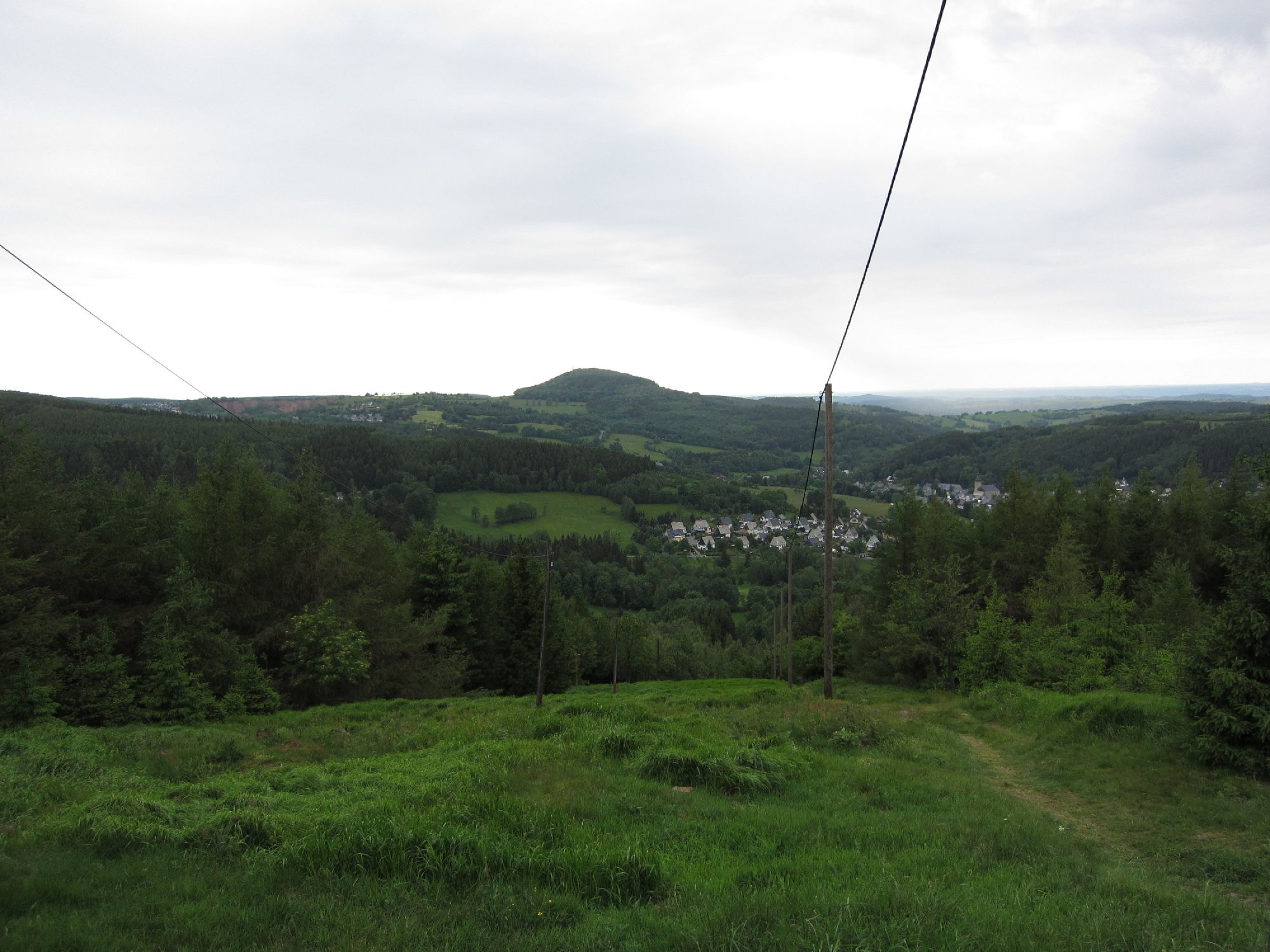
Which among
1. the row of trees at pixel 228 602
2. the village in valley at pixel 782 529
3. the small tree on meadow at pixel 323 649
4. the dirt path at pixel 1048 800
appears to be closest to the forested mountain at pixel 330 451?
the row of trees at pixel 228 602

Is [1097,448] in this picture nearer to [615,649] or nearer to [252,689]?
[615,649]

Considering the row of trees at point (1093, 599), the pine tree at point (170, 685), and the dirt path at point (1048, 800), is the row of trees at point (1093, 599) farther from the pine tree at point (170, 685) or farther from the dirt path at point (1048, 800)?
the pine tree at point (170, 685)

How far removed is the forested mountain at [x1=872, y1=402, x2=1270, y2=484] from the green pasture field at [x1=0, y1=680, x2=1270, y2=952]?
73.4 meters

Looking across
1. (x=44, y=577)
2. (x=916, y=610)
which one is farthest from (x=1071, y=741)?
(x=44, y=577)

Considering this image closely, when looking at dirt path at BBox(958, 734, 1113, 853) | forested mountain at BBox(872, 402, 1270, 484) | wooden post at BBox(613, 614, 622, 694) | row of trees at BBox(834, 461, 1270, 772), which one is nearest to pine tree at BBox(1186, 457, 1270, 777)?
row of trees at BBox(834, 461, 1270, 772)

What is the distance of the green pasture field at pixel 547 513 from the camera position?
10081cm

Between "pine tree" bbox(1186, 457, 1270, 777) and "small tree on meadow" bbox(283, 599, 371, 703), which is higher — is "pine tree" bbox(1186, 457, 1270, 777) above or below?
above

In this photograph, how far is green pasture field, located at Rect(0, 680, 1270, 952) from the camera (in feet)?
17.6

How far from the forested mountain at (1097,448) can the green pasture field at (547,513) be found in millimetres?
47481

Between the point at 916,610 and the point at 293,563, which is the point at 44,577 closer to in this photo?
the point at 293,563

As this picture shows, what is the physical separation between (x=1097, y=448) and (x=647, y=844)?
14538 centimetres

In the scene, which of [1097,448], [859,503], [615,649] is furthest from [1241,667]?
[1097,448]

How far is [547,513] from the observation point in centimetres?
11275

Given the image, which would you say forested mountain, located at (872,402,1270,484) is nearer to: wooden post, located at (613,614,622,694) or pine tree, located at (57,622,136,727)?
wooden post, located at (613,614,622,694)
